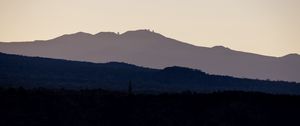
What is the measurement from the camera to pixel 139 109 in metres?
57.3

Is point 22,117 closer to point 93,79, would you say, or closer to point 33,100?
point 33,100

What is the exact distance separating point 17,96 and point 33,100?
3.15 feet

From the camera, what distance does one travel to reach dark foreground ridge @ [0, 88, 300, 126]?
55.4 meters

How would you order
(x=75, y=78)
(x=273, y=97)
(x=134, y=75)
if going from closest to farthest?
1. (x=273, y=97)
2. (x=75, y=78)
3. (x=134, y=75)

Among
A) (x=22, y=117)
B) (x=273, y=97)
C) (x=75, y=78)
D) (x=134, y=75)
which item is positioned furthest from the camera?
(x=134, y=75)

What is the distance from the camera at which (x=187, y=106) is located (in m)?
58.2

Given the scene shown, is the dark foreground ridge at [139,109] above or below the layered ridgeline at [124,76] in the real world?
below

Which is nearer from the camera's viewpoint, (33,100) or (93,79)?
(33,100)

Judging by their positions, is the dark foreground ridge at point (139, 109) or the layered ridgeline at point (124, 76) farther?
the layered ridgeline at point (124, 76)

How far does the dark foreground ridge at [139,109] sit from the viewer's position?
2180 inches

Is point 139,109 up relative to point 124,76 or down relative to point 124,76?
down

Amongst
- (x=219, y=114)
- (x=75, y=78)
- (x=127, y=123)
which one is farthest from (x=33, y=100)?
(x=75, y=78)

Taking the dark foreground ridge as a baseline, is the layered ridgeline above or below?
above

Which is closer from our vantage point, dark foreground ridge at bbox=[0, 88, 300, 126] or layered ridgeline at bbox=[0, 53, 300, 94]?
dark foreground ridge at bbox=[0, 88, 300, 126]
